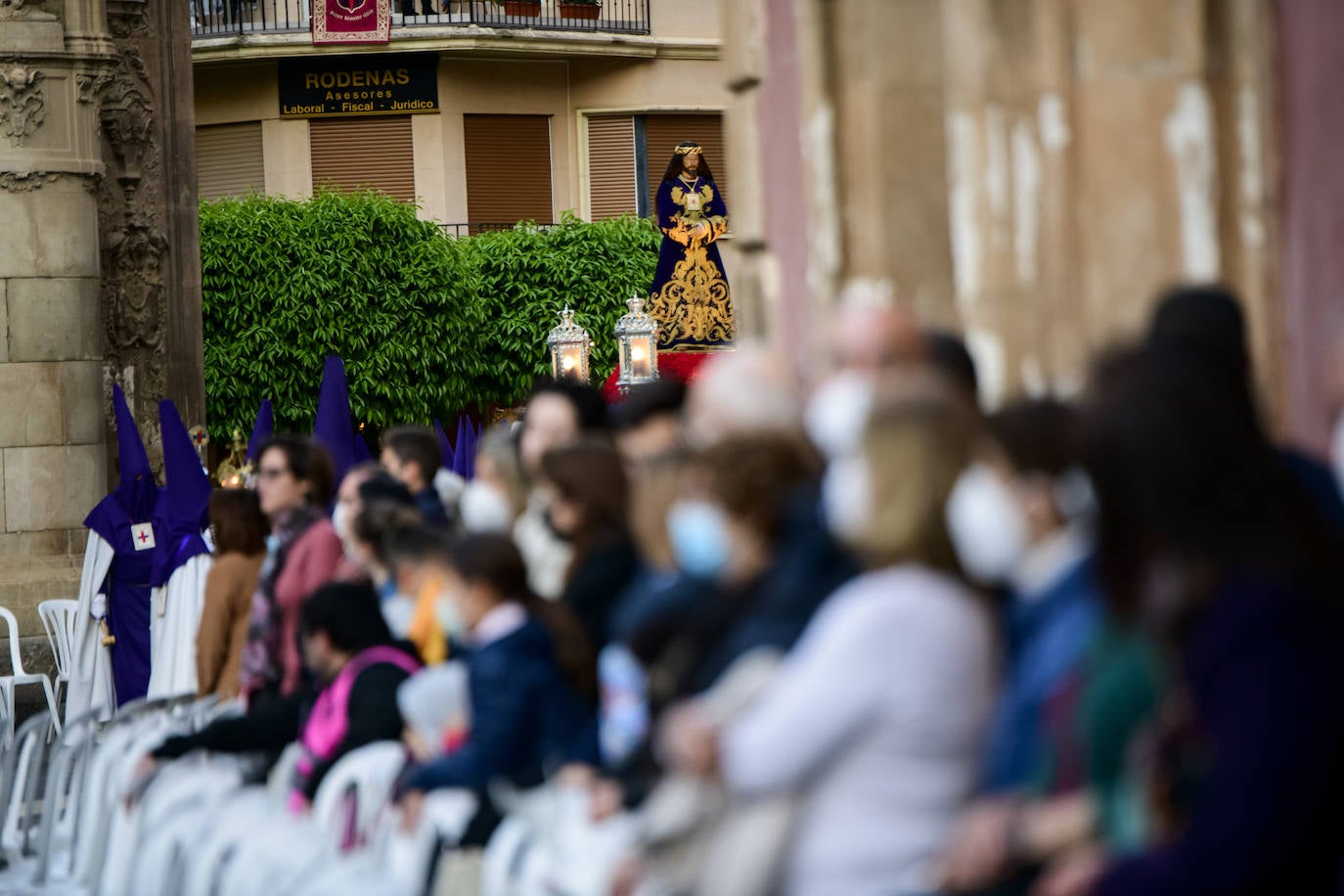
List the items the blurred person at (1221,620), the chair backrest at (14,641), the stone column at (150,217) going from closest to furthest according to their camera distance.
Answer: the blurred person at (1221,620) < the chair backrest at (14,641) < the stone column at (150,217)

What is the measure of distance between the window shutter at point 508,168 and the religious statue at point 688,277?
1594 centimetres

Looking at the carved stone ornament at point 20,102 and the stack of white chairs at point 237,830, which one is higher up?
the carved stone ornament at point 20,102

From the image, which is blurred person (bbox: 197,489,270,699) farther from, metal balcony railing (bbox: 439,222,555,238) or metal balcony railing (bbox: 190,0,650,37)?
metal balcony railing (bbox: 190,0,650,37)

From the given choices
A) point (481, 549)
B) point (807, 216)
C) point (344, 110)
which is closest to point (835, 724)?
point (481, 549)

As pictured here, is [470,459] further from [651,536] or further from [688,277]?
[688,277]

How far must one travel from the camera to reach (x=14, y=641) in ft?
40.8

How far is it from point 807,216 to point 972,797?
3931 millimetres

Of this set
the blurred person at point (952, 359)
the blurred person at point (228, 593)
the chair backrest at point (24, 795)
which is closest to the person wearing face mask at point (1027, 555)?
the blurred person at point (952, 359)

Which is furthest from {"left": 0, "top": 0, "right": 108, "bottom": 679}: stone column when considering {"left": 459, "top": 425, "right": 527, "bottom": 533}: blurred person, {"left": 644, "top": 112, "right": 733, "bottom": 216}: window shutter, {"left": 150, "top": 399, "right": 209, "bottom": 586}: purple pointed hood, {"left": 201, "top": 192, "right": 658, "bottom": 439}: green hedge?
{"left": 644, "top": 112, "right": 733, "bottom": 216}: window shutter

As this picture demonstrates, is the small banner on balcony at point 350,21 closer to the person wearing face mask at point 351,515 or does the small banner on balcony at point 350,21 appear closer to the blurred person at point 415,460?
the blurred person at point 415,460

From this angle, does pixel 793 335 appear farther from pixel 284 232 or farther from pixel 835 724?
pixel 284 232

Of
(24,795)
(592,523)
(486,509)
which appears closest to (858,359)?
(592,523)

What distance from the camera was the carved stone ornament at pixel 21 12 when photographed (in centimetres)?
1291

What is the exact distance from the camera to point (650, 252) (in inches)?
1452
